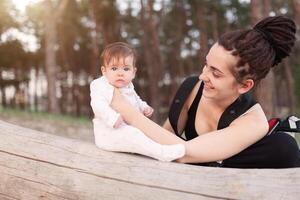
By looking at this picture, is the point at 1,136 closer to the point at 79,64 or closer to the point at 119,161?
the point at 119,161

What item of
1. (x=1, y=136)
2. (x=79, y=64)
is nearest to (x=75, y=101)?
(x=79, y=64)

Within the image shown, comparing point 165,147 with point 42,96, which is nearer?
point 165,147

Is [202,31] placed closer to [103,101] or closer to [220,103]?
[220,103]

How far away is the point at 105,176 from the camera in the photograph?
2.14 meters

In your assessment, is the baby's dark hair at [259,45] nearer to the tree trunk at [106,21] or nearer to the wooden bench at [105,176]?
the wooden bench at [105,176]

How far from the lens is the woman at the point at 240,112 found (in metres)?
2.22

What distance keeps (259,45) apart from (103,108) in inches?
31.8

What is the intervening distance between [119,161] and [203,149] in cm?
39

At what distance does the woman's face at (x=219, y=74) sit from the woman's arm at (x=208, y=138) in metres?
0.19

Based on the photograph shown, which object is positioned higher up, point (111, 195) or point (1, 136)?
point (1, 136)

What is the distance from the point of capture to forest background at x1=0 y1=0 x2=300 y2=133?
2606cm

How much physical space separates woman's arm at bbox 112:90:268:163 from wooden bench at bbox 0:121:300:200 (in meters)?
0.11

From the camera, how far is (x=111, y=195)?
7.02ft

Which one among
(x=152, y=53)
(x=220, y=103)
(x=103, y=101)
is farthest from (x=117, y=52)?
(x=152, y=53)
